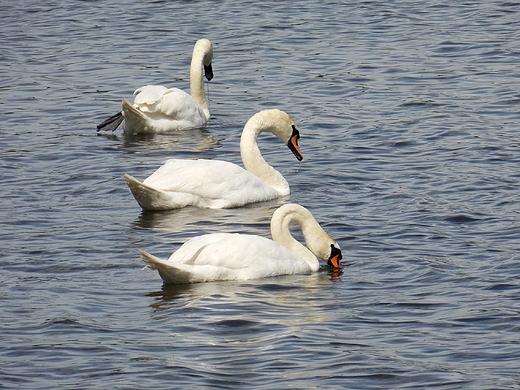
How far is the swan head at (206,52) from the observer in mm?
17391

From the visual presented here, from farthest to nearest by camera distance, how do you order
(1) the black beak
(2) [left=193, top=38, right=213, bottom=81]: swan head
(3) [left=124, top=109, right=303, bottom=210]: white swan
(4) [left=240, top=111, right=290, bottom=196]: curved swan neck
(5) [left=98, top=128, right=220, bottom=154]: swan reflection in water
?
(1) the black beak < (2) [left=193, top=38, right=213, bottom=81]: swan head < (5) [left=98, top=128, right=220, bottom=154]: swan reflection in water < (4) [left=240, top=111, right=290, bottom=196]: curved swan neck < (3) [left=124, top=109, right=303, bottom=210]: white swan

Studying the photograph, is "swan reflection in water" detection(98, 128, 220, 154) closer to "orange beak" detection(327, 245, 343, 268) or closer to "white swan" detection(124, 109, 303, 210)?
"white swan" detection(124, 109, 303, 210)

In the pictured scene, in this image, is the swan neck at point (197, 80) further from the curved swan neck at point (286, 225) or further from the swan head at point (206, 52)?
the curved swan neck at point (286, 225)

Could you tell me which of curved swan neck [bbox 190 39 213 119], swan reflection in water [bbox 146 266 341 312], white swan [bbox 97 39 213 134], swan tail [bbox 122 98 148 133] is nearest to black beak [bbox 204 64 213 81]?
curved swan neck [bbox 190 39 213 119]

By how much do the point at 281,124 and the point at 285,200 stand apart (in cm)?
114

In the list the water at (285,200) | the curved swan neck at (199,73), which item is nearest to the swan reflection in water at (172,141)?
the water at (285,200)

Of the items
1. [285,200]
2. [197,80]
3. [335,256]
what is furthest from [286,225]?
[197,80]

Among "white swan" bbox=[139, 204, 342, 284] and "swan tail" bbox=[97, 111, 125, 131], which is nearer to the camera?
"white swan" bbox=[139, 204, 342, 284]

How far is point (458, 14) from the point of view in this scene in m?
21.9

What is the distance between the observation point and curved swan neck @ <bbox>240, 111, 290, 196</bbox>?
12.9m

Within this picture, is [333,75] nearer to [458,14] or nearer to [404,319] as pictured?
[458,14]

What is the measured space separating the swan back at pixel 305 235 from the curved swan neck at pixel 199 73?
6.58 meters

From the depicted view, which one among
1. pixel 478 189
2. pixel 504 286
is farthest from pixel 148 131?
pixel 504 286

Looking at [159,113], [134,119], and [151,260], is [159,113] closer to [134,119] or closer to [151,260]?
[134,119]
